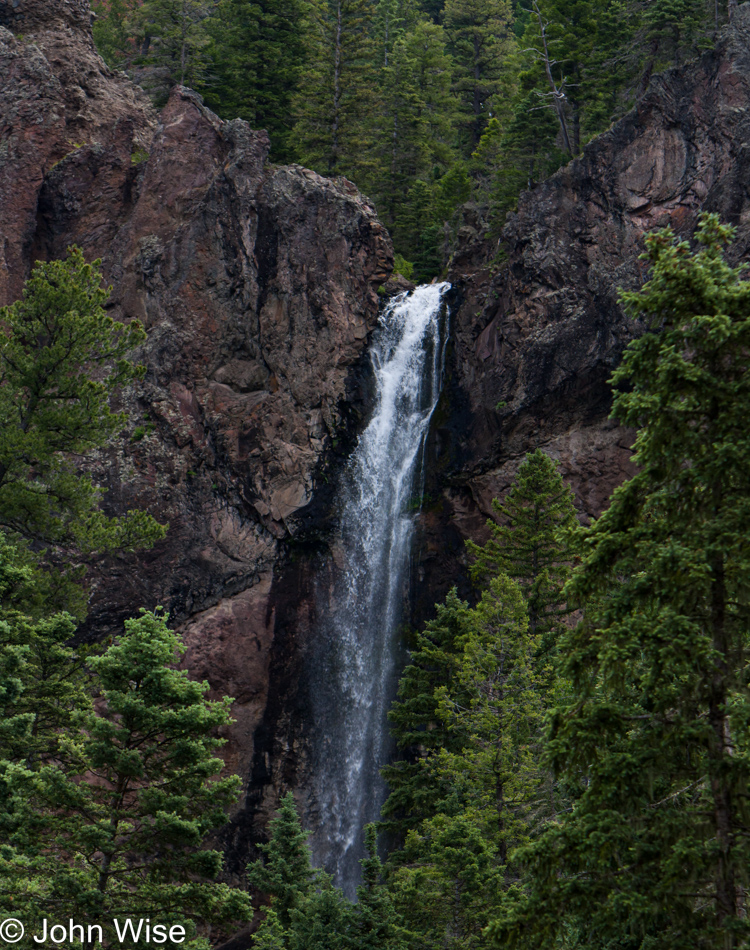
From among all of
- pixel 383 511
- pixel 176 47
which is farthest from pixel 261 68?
pixel 383 511

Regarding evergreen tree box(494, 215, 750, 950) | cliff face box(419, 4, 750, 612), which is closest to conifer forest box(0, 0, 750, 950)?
A: evergreen tree box(494, 215, 750, 950)

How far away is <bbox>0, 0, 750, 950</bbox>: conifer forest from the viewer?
954cm

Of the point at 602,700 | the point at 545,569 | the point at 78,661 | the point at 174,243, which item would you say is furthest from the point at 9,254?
the point at 602,700

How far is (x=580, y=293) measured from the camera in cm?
3206

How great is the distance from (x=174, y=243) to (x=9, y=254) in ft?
19.2

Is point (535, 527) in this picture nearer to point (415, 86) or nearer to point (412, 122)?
point (412, 122)

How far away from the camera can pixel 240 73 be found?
4284 cm

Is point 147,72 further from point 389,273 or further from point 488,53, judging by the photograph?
point 488,53

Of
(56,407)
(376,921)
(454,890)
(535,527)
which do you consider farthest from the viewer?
(535,527)

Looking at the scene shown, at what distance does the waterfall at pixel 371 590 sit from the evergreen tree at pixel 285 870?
6.82m

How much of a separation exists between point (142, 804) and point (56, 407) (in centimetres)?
920

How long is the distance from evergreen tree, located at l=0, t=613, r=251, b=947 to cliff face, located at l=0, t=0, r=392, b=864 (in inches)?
640

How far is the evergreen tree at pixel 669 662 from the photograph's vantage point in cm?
894

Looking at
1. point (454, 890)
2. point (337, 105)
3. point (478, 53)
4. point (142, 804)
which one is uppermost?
point (478, 53)
